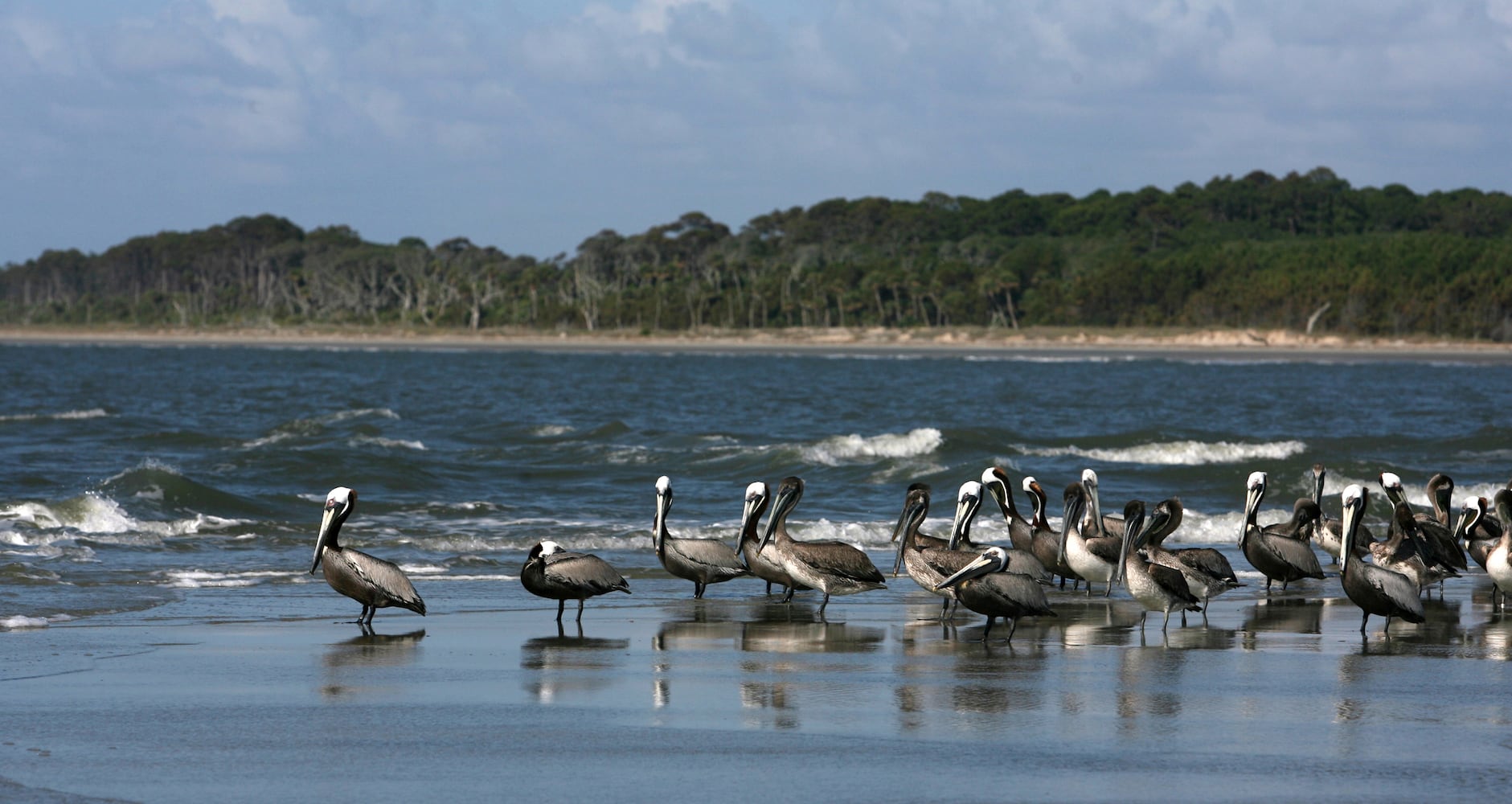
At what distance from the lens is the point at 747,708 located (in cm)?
792

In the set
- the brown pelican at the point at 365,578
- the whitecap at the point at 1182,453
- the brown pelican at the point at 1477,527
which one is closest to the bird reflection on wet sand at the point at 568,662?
the brown pelican at the point at 365,578

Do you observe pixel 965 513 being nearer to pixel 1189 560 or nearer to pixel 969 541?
pixel 969 541

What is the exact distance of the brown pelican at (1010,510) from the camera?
44.3ft

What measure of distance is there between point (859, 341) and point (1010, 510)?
107 metres

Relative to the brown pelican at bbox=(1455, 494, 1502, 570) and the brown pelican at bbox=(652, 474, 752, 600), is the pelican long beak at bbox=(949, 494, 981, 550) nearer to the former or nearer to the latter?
the brown pelican at bbox=(652, 474, 752, 600)

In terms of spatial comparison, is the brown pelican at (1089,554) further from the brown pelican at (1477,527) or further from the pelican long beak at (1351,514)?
the brown pelican at (1477,527)

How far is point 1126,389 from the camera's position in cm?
5788

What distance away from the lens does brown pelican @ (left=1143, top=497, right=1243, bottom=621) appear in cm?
1165

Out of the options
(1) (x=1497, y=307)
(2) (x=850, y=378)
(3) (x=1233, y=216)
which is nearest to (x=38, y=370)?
(2) (x=850, y=378)

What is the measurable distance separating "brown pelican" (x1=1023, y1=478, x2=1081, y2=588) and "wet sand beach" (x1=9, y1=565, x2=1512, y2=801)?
6.22 feet

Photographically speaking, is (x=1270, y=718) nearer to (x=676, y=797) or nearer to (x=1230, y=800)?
(x=1230, y=800)

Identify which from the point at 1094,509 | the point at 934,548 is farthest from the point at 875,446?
the point at 934,548

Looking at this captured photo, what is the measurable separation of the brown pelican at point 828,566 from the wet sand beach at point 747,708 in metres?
0.41

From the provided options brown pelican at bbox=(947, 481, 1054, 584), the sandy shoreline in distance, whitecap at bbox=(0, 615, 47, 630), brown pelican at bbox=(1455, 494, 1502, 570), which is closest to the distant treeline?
A: the sandy shoreline in distance
